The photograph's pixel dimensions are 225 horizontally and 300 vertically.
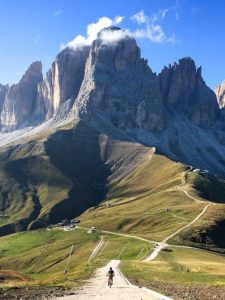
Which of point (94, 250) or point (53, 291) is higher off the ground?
point (53, 291)

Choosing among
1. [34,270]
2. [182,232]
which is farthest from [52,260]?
[182,232]

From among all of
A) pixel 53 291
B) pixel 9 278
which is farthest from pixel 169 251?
pixel 53 291

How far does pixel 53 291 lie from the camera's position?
4475 cm

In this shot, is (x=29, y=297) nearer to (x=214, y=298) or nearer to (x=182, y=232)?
(x=214, y=298)

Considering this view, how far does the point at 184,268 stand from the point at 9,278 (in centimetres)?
3753

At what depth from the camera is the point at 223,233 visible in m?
198

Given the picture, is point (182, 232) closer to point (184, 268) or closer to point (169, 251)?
point (169, 251)

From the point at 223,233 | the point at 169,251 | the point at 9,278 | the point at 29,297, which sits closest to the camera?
the point at 29,297

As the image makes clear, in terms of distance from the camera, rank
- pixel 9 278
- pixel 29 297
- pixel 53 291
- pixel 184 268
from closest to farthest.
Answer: pixel 29 297, pixel 53 291, pixel 9 278, pixel 184 268

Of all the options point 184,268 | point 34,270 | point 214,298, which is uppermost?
point 214,298

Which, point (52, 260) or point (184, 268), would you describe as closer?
point (184, 268)

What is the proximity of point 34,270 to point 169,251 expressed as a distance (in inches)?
2449

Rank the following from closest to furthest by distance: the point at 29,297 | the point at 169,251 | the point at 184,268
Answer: the point at 29,297
the point at 184,268
the point at 169,251

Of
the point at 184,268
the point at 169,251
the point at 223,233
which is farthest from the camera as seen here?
the point at 223,233
